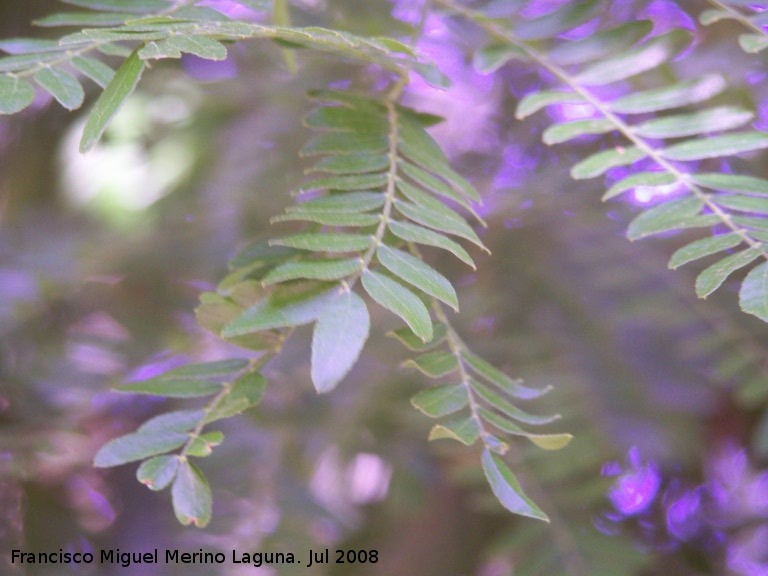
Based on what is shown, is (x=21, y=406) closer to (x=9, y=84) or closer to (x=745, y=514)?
(x=9, y=84)

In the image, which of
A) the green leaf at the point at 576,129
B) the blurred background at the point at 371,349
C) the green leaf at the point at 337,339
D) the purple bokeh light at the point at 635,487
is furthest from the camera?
the purple bokeh light at the point at 635,487

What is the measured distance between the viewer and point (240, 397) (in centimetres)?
41

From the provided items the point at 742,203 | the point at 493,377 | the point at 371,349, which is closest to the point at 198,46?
the point at 493,377

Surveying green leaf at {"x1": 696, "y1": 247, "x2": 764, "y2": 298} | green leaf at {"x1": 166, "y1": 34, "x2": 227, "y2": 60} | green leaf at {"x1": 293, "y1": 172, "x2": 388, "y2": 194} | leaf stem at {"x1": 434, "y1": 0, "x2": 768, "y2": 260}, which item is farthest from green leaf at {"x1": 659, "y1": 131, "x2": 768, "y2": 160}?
green leaf at {"x1": 166, "y1": 34, "x2": 227, "y2": 60}

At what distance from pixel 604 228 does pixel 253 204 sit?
51 centimetres

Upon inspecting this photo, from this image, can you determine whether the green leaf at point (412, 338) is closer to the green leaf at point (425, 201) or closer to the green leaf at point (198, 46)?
the green leaf at point (425, 201)

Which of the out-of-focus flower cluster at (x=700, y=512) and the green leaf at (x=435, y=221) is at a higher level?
the green leaf at (x=435, y=221)

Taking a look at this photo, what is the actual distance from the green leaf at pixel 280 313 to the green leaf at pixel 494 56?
0.29 meters

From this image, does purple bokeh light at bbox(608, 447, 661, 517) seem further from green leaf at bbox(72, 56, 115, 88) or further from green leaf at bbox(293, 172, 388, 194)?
green leaf at bbox(72, 56, 115, 88)

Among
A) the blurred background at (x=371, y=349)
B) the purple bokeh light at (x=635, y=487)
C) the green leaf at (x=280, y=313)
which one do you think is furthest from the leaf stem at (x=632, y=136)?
the purple bokeh light at (x=635, y=487)

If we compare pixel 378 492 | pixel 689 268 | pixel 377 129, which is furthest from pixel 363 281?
pixel 378 492

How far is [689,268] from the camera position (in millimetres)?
990

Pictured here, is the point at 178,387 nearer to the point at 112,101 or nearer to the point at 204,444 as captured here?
the point at 204,444

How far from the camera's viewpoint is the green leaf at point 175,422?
43 cm
